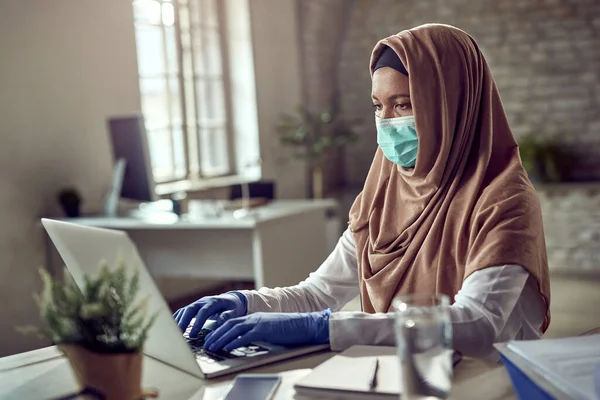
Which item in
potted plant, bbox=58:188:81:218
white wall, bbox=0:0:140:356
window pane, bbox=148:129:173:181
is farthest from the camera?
window pane, bbox=148:129:173:181

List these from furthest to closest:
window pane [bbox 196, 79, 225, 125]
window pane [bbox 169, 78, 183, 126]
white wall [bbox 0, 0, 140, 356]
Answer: window pane [bbox 196, 79, 225, 125] → window pane [bbox 169, 78, 183, 126] → white wall [bbox 0, 0, 140, 356]

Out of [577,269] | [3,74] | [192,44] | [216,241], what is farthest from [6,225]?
[577,269]

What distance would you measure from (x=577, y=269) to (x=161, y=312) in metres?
5.20

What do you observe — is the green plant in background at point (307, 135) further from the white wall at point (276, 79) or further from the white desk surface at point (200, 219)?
the white desk surface at point (200, 219)

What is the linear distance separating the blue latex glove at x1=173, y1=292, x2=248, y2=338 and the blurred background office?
2.70 m

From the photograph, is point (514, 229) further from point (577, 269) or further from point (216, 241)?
point (577, 269)

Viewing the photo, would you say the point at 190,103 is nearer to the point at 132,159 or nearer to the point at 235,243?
the point at 132,159

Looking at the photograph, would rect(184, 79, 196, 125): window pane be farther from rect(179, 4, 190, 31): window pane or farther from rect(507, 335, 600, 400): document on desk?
rect(507, 335, 600, 400): document on desk

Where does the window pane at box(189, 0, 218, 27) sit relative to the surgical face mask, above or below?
above

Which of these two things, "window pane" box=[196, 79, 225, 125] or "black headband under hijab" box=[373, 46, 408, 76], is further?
"window pane" box=[196, 79, 225, 125]

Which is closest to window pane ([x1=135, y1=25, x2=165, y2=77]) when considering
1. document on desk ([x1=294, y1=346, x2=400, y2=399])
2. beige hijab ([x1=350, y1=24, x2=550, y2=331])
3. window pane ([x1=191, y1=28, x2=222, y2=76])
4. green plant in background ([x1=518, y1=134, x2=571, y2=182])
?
window pane ([x1=191, y1=28, x2=222, y2=76])

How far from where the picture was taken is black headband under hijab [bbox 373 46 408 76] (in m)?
1.61

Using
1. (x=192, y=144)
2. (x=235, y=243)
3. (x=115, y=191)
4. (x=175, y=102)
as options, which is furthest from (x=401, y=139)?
(x=192, y=144)

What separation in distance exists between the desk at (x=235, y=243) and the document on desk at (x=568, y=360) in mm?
2412
